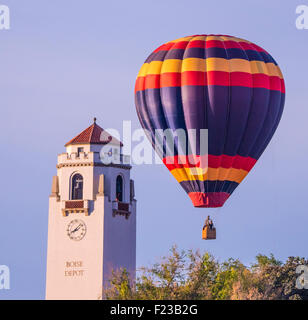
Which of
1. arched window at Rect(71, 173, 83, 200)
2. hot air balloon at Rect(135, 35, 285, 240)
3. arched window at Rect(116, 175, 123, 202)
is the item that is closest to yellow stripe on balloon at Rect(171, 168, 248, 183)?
hot air balloon at Rect(135, 35, 285, 240)

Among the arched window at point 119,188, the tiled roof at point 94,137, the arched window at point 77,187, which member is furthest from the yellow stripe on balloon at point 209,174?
the arched window at point 119,188

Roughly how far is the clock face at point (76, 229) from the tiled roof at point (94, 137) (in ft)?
23.5

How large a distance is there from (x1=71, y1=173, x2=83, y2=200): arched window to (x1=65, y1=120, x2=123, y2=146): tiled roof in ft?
10.8

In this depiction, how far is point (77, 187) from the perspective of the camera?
12888cm

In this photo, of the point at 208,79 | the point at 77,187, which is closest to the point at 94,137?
the point at 77,187

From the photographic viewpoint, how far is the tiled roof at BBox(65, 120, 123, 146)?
130m

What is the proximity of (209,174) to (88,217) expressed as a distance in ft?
148

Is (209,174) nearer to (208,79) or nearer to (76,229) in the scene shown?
(208,79)

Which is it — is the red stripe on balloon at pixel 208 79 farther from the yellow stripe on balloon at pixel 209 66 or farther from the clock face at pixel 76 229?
the clock face at pixel 76 229

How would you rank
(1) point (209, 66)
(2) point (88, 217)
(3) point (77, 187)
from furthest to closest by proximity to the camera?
1. (2) point (88, 217)
2. (3) point (77, 187)
3. (1) point (209, 66)

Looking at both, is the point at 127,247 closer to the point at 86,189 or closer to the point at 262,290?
the point at 86,189

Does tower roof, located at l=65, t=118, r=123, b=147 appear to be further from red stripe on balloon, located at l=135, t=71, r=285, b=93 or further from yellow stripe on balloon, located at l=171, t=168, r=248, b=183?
red stripe on balloon, located at l=135, t=71, r=285, b=93

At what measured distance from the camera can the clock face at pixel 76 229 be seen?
129500 millimetres

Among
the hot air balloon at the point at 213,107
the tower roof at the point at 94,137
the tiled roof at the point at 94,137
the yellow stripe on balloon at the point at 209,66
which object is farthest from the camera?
the tower roof at the point at 94,137
